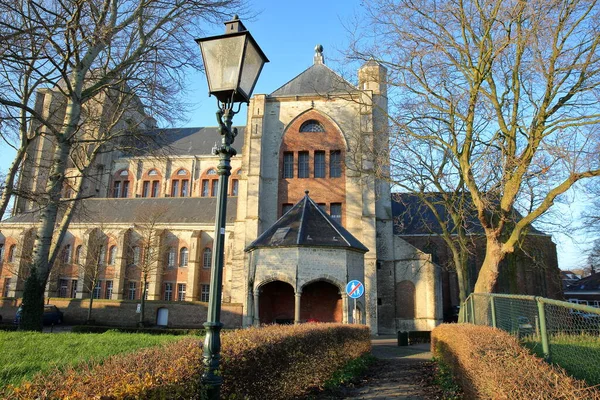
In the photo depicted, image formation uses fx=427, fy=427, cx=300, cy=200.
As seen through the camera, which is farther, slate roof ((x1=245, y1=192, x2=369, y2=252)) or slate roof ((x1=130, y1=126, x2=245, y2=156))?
slate roof ((x1=130, y1=126, x2=245, y2=156))

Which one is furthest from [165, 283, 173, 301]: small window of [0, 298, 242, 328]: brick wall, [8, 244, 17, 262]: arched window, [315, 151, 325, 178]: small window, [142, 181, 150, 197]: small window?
[315, 151, 325, 178]: small window

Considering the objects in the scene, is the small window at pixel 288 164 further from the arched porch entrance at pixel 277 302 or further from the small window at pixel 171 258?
the small window at pixel 171 258

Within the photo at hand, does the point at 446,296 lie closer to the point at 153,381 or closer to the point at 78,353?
the point at 78,353

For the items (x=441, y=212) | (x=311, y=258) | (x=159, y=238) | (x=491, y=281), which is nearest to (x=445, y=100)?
(x=491, y=281)

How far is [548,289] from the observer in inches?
1385

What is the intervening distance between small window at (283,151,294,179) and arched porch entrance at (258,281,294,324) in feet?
34.2

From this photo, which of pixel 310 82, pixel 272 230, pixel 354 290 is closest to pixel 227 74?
pixel 354 290

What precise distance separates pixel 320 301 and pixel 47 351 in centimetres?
1432

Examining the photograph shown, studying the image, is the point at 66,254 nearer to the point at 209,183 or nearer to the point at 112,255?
the point at 112,255

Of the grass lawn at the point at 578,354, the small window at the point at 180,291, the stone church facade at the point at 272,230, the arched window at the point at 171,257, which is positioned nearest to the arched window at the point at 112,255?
the stone church facade at the point at 272,230

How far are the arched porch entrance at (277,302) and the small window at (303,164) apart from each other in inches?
411

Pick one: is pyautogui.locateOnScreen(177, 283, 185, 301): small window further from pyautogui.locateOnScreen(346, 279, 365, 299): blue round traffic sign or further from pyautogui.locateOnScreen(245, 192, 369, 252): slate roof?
pyautogui.locateOnScreen(346, 279, 365, 299): blue round traffic sign

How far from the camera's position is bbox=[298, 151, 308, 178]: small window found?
2895cm

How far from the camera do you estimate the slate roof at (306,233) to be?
1858 centimetres
